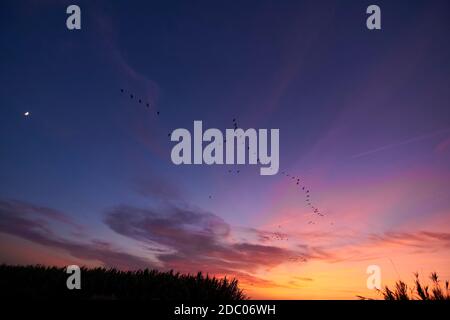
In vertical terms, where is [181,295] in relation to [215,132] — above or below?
below

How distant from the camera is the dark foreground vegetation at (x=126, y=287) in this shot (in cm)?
1080

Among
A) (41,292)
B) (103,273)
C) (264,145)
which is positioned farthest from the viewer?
(264,145)

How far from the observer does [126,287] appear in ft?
39.0

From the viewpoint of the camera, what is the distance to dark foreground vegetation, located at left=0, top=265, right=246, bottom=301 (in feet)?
35.4

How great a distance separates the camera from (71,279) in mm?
12516

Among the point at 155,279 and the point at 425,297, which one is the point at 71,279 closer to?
the point at 155,279

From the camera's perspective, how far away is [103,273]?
13.4 meters
